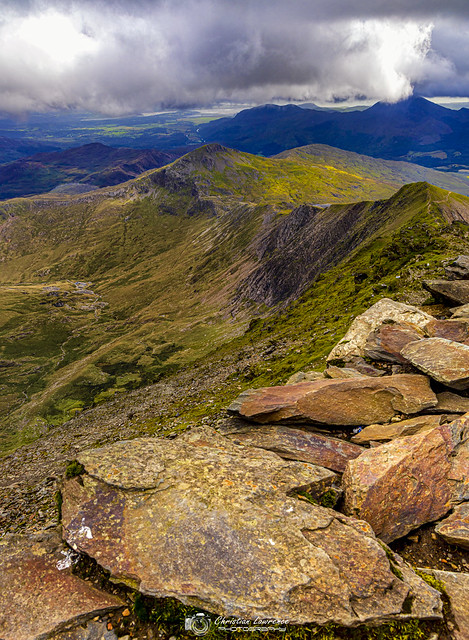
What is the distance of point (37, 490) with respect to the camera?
30.2 metres

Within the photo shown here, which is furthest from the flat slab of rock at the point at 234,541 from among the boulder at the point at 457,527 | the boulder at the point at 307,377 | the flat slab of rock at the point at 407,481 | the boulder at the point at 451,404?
the boulder at the point at 307,377

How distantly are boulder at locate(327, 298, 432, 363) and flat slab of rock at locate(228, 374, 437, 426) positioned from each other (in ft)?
29.6

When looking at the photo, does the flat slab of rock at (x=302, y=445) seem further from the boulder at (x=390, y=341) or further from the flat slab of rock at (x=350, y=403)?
the boulder at (x=390, y=341)

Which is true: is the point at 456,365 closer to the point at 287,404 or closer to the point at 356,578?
the point at 287,404

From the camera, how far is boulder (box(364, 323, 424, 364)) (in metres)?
25.1

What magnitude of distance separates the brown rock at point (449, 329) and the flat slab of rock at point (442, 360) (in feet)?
13.8

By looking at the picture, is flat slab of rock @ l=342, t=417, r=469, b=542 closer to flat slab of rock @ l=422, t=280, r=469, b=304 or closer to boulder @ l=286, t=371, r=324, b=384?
boulder @ l=286, t=371, r=324, b=384

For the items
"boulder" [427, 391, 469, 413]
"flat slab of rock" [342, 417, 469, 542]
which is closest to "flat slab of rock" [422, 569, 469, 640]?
"flat slab of rock" [342, 417, 469, 542]

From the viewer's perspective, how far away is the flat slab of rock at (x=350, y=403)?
19.9m

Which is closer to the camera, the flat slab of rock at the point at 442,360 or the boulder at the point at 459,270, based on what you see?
the flat slab of rock at the point at 442,360

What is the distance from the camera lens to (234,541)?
11.6m

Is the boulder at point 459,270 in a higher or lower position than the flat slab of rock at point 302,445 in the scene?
higher

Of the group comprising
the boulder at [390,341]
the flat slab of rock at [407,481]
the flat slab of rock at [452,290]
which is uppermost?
the flat slab of rock at [452,290]

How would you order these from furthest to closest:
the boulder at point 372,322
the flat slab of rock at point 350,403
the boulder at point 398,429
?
the boulder at point 372,322 < the flat slab of rock at point 350,403 < the boulder at point 398,429
